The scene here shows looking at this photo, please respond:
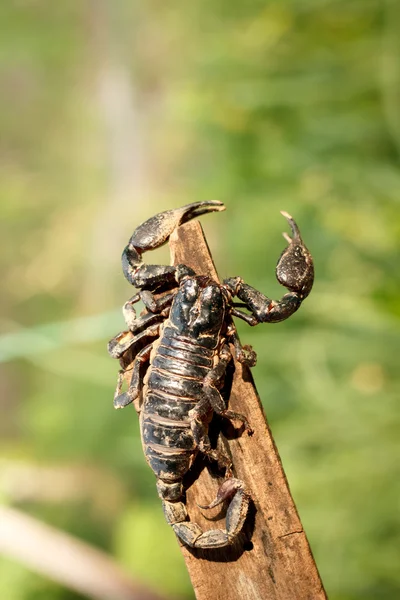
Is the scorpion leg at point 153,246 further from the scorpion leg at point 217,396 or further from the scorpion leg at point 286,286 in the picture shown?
the scorpion leg at point 217,396

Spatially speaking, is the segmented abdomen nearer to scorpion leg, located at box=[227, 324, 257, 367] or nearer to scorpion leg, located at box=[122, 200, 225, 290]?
scorpion leg, located at box=[227, 324, 257, 367]

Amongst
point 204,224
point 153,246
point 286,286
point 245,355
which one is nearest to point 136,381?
point 245,355

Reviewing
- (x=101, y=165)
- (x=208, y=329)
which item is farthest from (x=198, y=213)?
(x=101, y=165)

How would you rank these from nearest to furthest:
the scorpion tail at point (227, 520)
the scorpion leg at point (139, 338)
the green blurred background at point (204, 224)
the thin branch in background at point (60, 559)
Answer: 1. the scorpion tail at point (227, 520)
2. the scorpion leg at point (139, 338)
3. the thin branch in background at point (60, 559)
4. the green blurred background at point (204, 224)

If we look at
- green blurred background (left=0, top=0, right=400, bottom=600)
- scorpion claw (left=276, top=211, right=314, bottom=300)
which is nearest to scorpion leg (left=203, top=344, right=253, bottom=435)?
scorpion claw (left=276, top=211, right=314, bottom=300)

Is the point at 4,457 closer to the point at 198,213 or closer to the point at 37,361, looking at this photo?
the point at 37,361

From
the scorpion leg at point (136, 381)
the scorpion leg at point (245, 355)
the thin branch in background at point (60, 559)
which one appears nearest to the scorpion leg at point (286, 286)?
the scorpion leg at point (245, 355)
